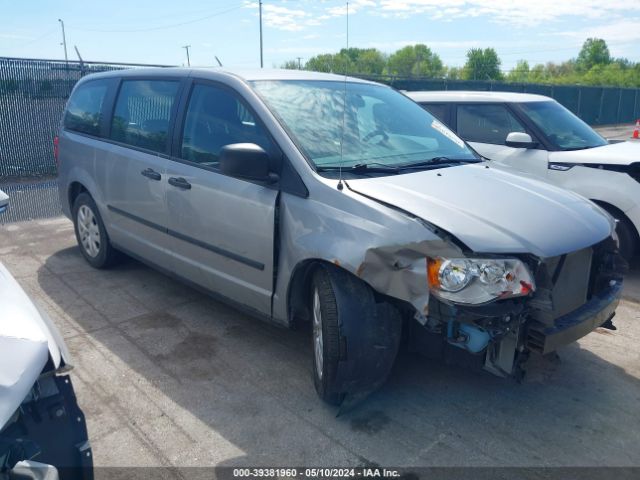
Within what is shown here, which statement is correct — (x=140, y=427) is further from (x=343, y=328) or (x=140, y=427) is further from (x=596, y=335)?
(x=596, y=335)

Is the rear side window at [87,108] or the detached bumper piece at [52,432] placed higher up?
the rear side window at [87,108]

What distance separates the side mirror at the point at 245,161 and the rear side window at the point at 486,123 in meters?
4.01

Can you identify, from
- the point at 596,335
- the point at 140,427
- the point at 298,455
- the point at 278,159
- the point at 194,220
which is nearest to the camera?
the point at 298,455

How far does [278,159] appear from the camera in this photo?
3.40 metres

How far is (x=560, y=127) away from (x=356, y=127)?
11.9 ft

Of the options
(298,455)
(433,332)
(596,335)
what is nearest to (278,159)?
(433,332)

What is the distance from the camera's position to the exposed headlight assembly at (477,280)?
2666 millimetres

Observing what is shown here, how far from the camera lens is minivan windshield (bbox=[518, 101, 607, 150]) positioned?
6164 mm

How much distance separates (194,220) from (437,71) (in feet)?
296

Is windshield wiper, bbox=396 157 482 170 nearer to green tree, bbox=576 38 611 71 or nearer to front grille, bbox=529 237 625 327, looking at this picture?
front grille, bbox=529 237 625 327

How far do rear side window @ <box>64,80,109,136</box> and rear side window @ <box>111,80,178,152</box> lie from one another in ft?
1.07

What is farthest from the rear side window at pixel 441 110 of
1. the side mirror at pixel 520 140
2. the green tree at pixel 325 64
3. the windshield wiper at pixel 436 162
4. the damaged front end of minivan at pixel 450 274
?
the damaged front end of minivan at pixel 450 274

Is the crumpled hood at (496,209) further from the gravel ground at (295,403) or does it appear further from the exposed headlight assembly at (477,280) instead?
the gravel ground at (295,403)

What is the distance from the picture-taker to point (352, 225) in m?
2.99
